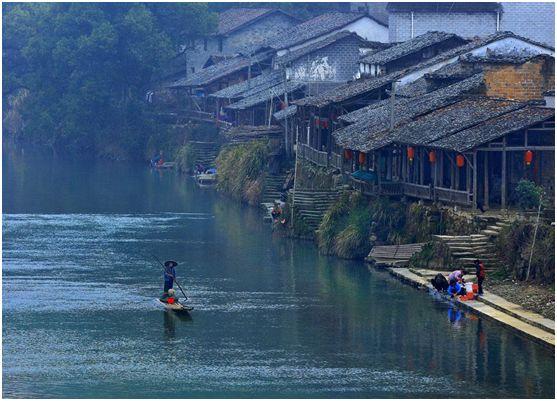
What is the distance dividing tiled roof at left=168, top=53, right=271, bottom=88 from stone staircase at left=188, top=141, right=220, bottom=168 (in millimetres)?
6396

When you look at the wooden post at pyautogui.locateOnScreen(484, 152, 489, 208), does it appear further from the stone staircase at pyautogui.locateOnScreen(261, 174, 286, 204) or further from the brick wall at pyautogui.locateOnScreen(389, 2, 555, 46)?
the brick wall at pyautogui.locateOnScreen(389, 2, 555, 46)

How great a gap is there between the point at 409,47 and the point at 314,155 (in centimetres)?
983

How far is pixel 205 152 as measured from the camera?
10362cm

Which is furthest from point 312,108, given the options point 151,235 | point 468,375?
point 468,375

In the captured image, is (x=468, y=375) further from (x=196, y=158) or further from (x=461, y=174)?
(x=196, y=158)

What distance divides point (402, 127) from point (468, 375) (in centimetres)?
2397

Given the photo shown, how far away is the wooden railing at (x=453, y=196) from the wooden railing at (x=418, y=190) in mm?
561

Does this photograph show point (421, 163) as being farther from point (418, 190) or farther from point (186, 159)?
point (186, 159)

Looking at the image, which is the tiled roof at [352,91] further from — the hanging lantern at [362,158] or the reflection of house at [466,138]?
the hanging lantern at [362,158]

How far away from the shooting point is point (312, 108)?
79.8 meters

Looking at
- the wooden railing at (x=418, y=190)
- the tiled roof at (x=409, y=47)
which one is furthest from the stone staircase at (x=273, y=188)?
the wooden railing at (x=418, y=190)

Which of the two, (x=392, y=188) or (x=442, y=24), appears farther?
(x=442, y=24)

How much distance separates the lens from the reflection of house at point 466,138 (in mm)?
56125

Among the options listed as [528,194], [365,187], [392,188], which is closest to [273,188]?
[365,187]
